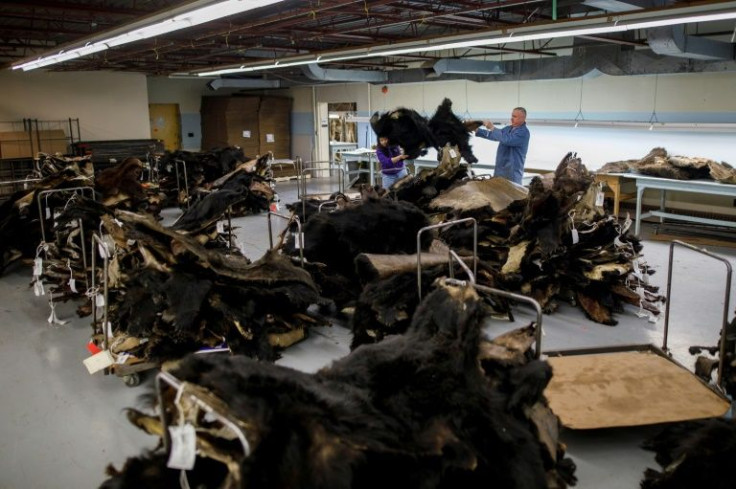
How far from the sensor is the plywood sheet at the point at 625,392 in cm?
286

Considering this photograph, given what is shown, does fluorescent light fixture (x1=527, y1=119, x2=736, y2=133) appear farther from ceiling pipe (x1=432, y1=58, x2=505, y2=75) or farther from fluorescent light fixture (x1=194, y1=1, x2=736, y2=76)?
fluorescent light fixture (x1=194, y1=1, x2=736, y2=76)

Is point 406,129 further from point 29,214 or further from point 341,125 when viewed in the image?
point 341,125

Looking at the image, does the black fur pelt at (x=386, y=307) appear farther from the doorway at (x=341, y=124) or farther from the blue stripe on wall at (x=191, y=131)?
the blue stripe on wall at (x=191, y=131)

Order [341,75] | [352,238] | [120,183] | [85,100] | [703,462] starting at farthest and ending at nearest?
[85,100]
[341,75]
[120,183]
[352,238]
[703,462]

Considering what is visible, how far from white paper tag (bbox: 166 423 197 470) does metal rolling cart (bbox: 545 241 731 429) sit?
2.05 meters

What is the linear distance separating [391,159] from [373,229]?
2823 mm

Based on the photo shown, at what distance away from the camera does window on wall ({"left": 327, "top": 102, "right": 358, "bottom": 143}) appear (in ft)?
48.3

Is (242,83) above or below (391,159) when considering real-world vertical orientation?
above

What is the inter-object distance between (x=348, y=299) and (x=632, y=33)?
5.83 m

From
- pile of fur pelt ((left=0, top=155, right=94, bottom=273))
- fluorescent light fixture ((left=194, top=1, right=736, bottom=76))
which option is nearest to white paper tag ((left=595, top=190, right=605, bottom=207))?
fluorescent light fixture ((left=194, top=1, right=736, bottom=76))

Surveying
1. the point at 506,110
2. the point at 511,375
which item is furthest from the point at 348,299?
the point at 506,110

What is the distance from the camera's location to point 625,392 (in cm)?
310

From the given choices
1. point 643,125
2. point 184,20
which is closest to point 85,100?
point 184,20

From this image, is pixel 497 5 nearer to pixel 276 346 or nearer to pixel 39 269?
pixel 276 346
